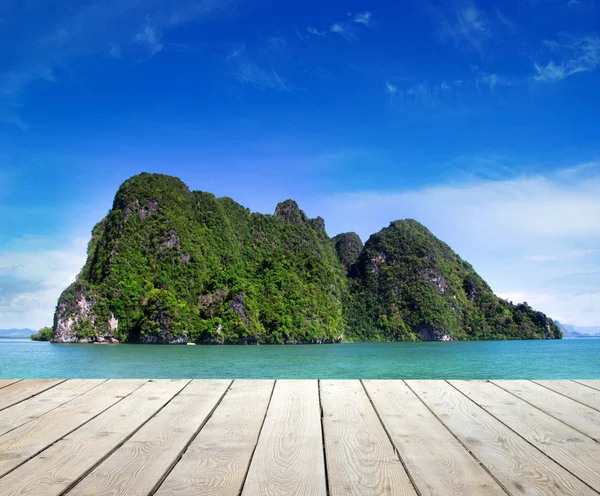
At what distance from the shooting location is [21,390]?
2395 millimetres

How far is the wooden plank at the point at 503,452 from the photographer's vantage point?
4.25ft

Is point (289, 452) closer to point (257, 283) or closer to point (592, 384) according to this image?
point (592, 384)

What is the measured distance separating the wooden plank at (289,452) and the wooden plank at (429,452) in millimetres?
257

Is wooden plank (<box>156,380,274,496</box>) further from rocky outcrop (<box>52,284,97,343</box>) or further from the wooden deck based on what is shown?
rocky outcrop (<box>52,284,97,343</box>)

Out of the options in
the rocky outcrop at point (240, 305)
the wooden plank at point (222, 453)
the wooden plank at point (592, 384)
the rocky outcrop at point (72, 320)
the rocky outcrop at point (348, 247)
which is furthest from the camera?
the rocky outcrop at point (348, 247)

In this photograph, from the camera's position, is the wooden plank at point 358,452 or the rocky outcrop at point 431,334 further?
the rocky outcrop at point 431,334

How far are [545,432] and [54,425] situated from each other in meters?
1.75

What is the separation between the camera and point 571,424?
186 centimetres

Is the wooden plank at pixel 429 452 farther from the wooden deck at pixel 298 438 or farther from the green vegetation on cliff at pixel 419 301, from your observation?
the green vegetation on cliff at pixel 419 301

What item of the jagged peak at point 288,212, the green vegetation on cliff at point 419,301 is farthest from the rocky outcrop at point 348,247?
the jagged peak at point 288,212

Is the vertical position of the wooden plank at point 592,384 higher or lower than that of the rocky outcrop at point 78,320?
lower

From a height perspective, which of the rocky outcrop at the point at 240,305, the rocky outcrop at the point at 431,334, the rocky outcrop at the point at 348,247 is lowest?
the rocky outcrop at the point at 431,334

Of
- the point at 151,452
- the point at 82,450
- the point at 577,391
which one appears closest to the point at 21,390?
the point at 82,450

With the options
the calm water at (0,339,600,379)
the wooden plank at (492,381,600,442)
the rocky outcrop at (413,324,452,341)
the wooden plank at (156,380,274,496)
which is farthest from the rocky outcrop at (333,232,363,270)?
the wooden plank at (156,380,274,496)
